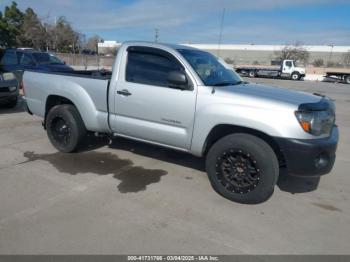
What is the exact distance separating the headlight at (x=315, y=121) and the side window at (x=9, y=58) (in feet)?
37.9

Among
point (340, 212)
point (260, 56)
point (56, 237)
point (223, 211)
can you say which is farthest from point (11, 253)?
point (260, 56)

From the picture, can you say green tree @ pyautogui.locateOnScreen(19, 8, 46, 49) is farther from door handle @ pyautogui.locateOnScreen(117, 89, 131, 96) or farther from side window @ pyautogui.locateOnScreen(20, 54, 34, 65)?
door handle @ pyautogui.locateOnScreen(117, 89, 131, 96)

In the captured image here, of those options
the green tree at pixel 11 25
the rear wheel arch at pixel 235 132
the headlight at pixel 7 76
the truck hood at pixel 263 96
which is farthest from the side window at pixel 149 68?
the green tree at pixel 11 25

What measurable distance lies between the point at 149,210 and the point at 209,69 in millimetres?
2127

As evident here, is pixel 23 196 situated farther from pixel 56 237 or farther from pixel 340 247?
pixel 340 247

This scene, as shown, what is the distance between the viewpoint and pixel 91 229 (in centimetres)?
322

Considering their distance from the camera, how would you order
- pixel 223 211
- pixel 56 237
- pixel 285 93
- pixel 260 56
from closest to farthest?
1. pixel 56 237
2. pixel 223 211
3. pixel 285 93
4. pixel 260 56

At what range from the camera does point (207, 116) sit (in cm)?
397

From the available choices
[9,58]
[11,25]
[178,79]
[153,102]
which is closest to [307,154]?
[178,79]

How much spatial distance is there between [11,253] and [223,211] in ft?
7.11

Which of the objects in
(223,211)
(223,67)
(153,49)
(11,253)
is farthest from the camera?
(223,67)

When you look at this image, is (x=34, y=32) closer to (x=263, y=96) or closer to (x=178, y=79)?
(x=178, y=79)

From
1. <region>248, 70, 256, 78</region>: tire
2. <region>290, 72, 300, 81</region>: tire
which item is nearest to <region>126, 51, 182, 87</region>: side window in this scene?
<region>290, 72, 300, 81</region>: tire

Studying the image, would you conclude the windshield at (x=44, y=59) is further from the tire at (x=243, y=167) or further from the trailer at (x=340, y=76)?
the trailer at (x=340, y=76)
